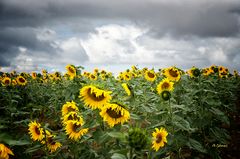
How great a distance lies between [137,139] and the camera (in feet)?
6.11

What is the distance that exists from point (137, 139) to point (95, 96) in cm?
123

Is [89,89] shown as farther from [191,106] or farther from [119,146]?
[191,106]

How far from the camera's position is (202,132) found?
173 inches

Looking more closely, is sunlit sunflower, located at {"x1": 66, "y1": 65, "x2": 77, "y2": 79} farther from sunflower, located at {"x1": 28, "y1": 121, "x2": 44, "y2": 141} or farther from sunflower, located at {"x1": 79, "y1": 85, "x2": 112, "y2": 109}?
sunflower, located at {"x1": 79, "y1": 85, "x2": 112, "y2": 109}

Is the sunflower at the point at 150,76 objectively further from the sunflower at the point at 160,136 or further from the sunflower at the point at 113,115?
the sunflower at the point at 113,115

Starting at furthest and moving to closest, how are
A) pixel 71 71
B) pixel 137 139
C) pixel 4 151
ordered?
pixel 71 71
pixel 137 139
pixel 4 151

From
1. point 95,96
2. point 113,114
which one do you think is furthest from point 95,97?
point 113,114

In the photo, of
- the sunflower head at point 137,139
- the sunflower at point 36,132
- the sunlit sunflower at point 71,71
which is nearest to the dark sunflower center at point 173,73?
the sunlit sunflower at point 71,71

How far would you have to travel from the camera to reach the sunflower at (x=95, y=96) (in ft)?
9.27

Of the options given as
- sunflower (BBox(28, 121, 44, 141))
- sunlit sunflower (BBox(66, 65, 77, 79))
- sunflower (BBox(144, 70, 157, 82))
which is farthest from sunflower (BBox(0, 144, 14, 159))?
sunflower (BBox(144, 70, 157, 82))

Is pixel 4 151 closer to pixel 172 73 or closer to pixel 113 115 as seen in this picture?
pixel 113 115

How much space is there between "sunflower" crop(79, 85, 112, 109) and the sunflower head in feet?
3.13

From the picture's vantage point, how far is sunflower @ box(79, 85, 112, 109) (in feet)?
9.27

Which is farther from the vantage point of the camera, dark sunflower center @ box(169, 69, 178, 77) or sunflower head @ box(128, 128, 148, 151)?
dark sunflower center @ box(169, 69, 178, 77)
